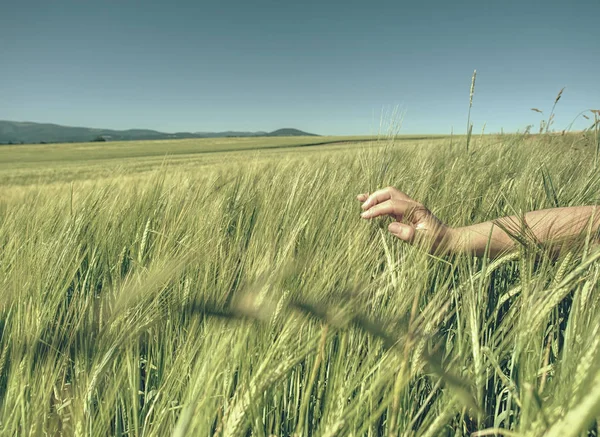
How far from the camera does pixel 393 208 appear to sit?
33.8 inches

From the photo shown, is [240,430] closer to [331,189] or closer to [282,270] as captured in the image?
[282,270]

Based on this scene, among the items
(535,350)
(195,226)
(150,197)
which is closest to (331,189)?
(195,226)

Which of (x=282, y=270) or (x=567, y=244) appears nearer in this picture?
(x=282, y=270)

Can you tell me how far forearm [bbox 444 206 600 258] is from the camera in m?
0.65

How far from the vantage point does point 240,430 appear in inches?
14.9

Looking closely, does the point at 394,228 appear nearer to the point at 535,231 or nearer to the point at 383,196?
the point at 383,196

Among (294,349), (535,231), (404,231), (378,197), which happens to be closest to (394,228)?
(404,231)

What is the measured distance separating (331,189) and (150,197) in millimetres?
666

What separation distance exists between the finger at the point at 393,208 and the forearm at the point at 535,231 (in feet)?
0.37

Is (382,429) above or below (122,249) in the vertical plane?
below

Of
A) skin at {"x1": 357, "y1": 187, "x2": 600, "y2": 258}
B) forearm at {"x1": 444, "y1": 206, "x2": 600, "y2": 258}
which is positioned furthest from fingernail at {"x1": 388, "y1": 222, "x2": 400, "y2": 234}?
forearm at {"x1": 444, "y1": 206, "x2": 600, "y2": 258}

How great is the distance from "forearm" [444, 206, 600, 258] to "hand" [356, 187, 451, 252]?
0.03 m

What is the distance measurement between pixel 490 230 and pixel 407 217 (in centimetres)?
20

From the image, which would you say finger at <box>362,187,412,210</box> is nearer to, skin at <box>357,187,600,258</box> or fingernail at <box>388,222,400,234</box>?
skin at <box>357,187,600,258</box>
